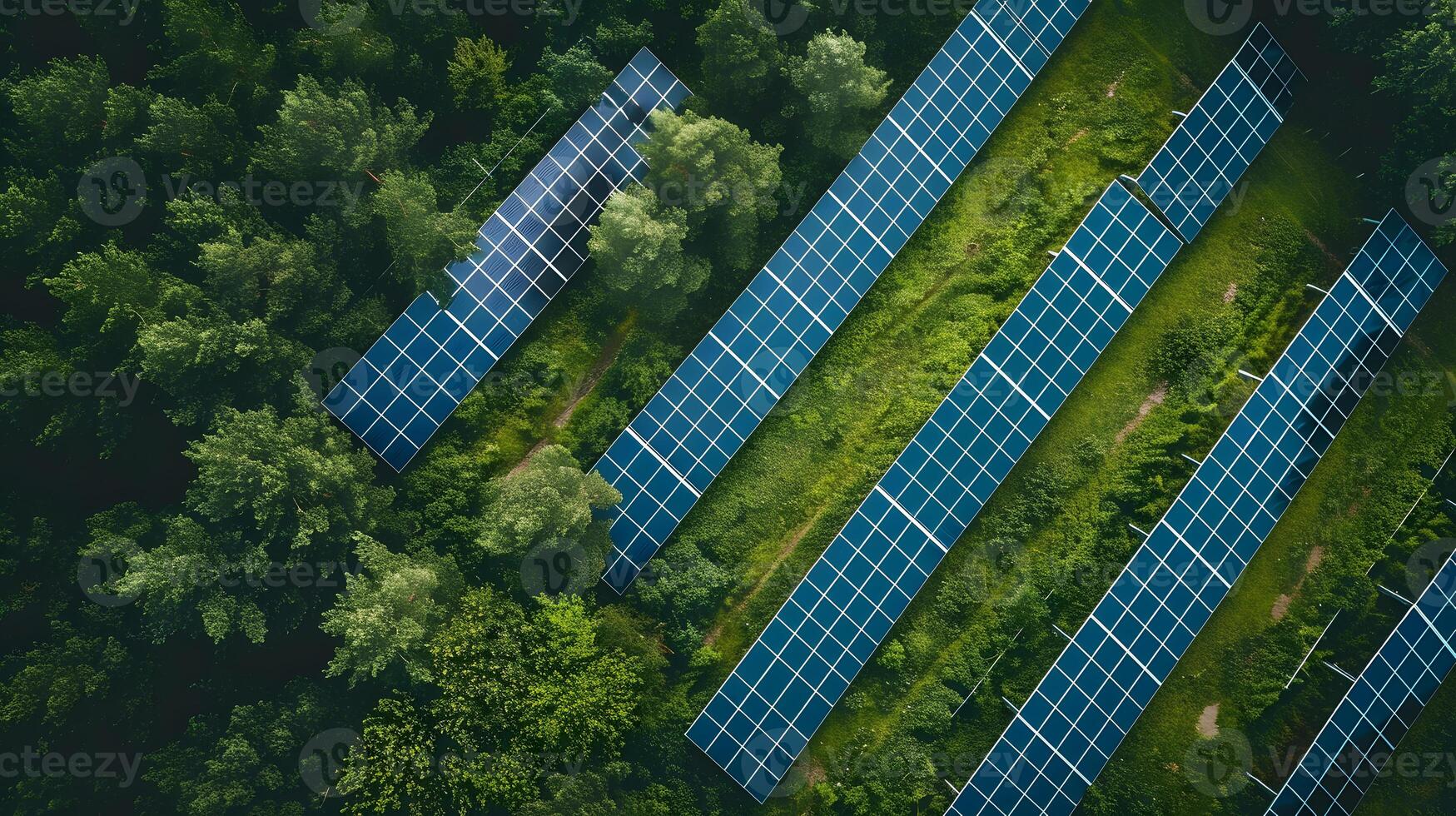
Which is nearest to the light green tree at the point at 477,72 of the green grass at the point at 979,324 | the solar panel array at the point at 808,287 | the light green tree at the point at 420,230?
the light green tree at the point at 420,230

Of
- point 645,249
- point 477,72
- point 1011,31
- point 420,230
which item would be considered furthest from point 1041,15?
point 420,230

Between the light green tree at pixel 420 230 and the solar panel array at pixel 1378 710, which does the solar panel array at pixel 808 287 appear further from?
the solar panel array at pixel 1378 710

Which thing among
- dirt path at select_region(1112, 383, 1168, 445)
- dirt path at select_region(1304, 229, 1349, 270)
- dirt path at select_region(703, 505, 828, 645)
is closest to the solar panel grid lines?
dirt path at select_region(1304, 229, 1349, 270)

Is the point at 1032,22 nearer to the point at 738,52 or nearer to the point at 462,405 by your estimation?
the point at 738,52

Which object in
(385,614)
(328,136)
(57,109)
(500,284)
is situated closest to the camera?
(385,614)

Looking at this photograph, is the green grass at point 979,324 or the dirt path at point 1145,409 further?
the dirt path at point 1145,409

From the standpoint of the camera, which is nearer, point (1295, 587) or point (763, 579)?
point (763, 579)

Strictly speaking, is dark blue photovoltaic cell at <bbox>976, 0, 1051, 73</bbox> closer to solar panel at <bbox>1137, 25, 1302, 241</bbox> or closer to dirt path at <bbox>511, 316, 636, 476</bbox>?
solar panel at <bbox>1137, 25, 1302, 241</bbox>
